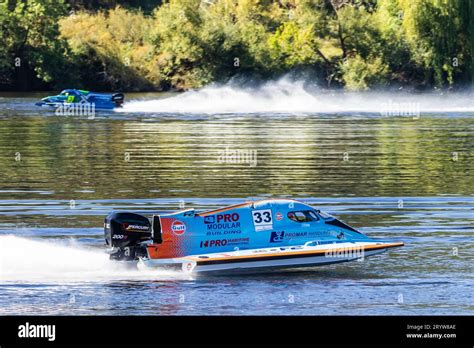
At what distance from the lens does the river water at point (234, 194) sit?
22.1 m

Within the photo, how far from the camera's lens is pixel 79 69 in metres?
93.0

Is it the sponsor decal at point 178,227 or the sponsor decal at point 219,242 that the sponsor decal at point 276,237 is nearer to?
the sponsor decal at point 219,242

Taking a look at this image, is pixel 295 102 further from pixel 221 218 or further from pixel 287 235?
pixel 221 218

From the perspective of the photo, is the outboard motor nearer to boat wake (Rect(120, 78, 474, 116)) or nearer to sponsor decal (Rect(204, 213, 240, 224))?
boat wake (Rect(120, 78, 474, 116))

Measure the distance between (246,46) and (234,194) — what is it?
57983 mm

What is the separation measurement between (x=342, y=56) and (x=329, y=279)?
217ft

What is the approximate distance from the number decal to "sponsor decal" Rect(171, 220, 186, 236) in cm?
147

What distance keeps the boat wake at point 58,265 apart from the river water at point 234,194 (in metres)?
0.04

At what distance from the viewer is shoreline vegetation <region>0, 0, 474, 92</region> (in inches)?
3295

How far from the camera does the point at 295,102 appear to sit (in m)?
80.9

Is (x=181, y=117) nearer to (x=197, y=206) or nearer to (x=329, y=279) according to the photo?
(x=197, y=206)
